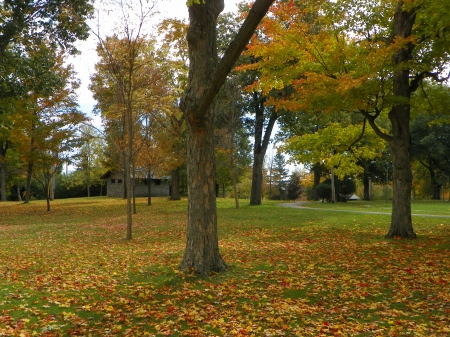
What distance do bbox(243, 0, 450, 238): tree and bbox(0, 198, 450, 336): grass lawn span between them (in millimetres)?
2813

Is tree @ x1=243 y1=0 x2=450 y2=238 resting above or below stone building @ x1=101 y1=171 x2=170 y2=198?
above

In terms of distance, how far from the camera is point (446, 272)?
303 inches

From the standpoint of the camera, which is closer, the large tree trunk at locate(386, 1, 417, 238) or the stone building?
the large tree trunk at locate(386, 1, 417, 238)

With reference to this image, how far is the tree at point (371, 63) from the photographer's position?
36.0 feet

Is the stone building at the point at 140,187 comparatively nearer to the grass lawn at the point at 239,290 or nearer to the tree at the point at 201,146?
the grass lawn at the point at 239,290

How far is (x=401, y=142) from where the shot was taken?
1200 cm

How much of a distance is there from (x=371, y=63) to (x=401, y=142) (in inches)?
103

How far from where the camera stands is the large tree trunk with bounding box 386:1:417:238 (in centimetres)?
1186

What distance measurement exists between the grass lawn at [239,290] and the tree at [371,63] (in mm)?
2813

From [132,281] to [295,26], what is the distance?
9.03m

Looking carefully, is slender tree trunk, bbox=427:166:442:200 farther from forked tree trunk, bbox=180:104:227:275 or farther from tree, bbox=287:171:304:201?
forked tree trunk, bbox=180:104:227:275

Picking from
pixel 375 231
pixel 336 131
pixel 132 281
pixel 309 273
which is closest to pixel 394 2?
pixel 336 131

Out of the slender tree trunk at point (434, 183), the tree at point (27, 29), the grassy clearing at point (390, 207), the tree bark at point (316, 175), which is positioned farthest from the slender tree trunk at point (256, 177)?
the slender tree trunk at point (434, 183)

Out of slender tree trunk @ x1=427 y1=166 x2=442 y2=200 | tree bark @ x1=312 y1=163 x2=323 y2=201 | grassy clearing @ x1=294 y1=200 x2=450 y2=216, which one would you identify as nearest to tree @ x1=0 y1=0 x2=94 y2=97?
grassy clearing @ x1=294 y1=200 x2=450 y2=216
